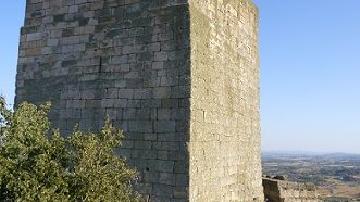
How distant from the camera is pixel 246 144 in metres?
9.87

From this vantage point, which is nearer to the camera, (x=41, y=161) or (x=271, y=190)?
(x=41, y=161)

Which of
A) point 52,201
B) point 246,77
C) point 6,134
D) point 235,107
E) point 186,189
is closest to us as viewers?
point 52,201

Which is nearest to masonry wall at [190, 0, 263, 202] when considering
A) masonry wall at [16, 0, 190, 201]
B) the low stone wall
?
masonry wall at [16, 0, 190, 201]

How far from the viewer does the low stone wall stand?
11.0 metres

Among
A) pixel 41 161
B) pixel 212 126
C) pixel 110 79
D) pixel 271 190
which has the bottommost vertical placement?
pixel 271 190

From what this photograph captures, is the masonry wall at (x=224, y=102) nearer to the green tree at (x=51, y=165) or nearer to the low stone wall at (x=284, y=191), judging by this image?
the low stone wall at (x=284, y=191)

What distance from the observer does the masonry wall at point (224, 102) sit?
→ 7.68 metres

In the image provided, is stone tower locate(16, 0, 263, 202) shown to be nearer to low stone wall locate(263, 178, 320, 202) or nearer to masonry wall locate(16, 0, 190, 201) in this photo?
masonry wall locate(16, 0, 190, 201)

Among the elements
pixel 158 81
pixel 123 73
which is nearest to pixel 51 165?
pixel 158 81

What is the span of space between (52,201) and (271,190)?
22.5 feet

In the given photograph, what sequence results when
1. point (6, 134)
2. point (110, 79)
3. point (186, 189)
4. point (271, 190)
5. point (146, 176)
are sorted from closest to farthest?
point (6, 134), point (186, 189), point (146, 176), point (110, 79), point (271, 190)

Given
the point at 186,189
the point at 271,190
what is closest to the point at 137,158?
the point at 186,189

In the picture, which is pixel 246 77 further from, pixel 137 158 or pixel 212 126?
pixel 137 158

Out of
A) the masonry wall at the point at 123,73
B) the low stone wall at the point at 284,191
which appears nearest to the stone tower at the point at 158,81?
the masonry wall at the point at 123,73
